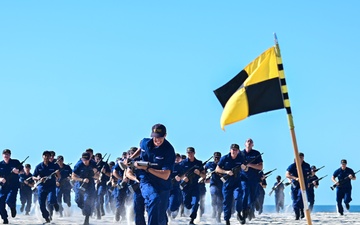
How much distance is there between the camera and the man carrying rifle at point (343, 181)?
3300 cm

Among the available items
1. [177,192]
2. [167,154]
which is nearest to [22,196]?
[177,192]

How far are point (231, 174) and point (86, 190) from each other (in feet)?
13.8

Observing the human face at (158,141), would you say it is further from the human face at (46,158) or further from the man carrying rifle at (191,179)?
the human face at (46,158)

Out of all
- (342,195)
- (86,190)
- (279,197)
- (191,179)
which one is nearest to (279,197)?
(279,197)

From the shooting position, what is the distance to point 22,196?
1515 inches

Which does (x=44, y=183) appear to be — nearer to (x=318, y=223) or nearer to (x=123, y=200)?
(x=123, y=200)

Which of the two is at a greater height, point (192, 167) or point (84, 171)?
point (192, 167)

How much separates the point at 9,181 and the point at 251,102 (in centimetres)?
1485

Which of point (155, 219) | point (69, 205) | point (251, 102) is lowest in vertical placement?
point (155, 219)

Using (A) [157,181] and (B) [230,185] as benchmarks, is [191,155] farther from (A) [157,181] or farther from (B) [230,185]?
(A) [157,181]

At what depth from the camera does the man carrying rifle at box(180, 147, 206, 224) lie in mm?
25062

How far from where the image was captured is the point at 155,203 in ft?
50.6

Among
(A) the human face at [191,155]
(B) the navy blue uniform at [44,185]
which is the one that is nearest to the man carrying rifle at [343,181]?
(A) the human face at [191,155]

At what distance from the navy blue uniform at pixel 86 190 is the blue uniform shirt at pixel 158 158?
8.80 m
